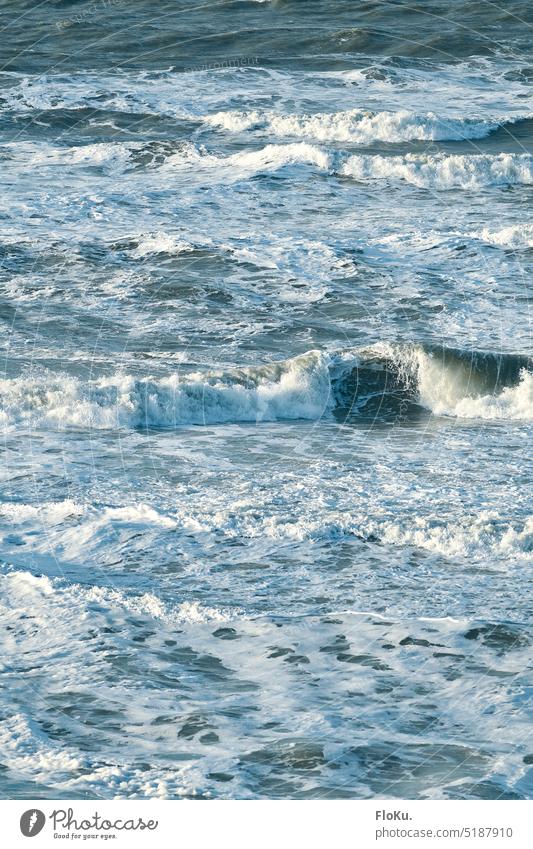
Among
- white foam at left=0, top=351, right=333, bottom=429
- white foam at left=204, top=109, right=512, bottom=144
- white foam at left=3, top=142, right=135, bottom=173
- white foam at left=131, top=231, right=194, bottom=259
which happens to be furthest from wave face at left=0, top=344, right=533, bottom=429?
white foam at left=204, top=109, right=512, bottom=144

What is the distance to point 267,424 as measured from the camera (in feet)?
48.8

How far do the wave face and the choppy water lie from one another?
0.05 m

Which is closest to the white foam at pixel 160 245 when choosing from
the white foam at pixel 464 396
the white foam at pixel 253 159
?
the white foam at pixel 253 159

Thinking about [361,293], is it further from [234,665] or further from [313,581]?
[234,665]

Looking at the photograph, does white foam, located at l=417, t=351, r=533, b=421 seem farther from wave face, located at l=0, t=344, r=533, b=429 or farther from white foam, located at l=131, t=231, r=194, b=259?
white foam, located at l=131, t=231, r=194, b=259

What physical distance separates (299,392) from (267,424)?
86 centimetres

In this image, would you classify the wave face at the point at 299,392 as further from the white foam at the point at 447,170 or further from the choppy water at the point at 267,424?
the white foam at the point at 447,170

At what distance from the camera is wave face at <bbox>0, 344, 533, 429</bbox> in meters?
14.8

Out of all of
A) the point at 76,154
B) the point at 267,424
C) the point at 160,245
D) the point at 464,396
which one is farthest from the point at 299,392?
the point at 76,154

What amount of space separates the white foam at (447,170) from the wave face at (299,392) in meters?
8.18

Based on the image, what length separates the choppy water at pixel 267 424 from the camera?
8523 millimetres

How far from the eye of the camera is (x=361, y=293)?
18641 mm

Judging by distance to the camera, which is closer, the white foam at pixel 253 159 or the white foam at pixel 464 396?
the white foam at pixel 464 396

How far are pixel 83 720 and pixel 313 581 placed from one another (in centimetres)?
269
